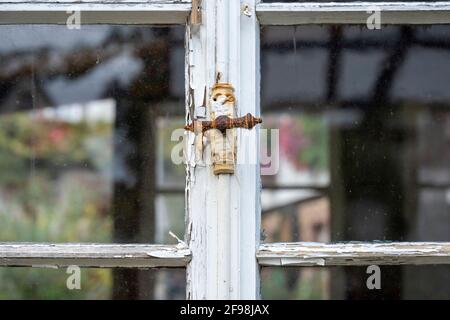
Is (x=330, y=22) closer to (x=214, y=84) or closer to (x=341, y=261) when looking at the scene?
(x=214, y=84)

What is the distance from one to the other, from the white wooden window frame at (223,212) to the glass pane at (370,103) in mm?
121

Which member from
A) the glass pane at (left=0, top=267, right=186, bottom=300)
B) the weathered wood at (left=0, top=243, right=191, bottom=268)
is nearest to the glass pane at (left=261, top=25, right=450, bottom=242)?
the weathered wood at (left=0, top=243, right=191, bottom=268)

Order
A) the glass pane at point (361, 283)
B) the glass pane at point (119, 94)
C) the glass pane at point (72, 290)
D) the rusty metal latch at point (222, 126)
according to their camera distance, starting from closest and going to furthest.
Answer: the rusty metal latch at point (222, 126) < the glass pane at point (119, 94) < the glass pane at point (361, 283) < the glass pane at point (72, 290)

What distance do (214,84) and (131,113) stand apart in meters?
0.48

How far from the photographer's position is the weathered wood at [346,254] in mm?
994

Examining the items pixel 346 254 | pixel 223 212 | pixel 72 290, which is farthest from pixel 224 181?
pixel 72 290

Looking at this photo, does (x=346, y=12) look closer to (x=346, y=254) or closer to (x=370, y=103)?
(x=346, y=254)

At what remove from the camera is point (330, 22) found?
3.50ft

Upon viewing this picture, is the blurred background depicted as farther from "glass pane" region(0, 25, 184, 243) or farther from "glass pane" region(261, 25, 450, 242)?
"glass pane" region(0, 25, 184, 243)

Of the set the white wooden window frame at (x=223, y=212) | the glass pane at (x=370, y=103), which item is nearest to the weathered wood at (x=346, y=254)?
the white wooden window frame at (x=223, y=212)

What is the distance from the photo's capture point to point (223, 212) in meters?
0.98

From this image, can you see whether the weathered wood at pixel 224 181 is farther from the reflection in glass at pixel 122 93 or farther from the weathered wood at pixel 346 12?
the reflection in glass at pixel 122 93

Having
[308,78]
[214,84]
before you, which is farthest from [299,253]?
[308,78]

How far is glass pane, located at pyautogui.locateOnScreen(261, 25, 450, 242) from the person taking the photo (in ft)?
4.27
